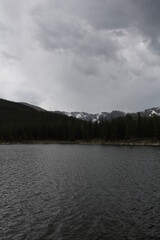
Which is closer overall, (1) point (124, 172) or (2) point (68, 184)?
(2) point (68, 184)

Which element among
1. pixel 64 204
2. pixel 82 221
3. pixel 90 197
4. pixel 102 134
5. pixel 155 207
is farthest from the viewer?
pixel 102 134

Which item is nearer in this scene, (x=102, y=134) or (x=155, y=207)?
(x=155, y=207)

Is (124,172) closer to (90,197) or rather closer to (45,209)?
(90,197)

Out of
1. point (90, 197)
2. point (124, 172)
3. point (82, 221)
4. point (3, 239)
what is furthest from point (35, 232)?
point (124, 172)

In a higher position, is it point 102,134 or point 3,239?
point 102,134

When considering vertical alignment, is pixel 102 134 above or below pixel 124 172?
above

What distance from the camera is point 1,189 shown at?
42781mm

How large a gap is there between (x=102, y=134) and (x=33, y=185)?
14696cm

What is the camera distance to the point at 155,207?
102ft

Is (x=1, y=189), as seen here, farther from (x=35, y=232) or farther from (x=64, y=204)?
(x=35, y=232)

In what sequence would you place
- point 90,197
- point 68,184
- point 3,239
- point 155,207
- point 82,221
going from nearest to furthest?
1. point 3,239
2. point 82,221
3. point 155,207
4. point 90,197
5. point 68,184

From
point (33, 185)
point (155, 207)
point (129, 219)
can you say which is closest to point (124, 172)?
point (33, 185)

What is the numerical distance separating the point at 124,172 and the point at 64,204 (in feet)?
87.0

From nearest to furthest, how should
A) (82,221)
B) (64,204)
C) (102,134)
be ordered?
(82,221) → (64,204) → (102,134)
